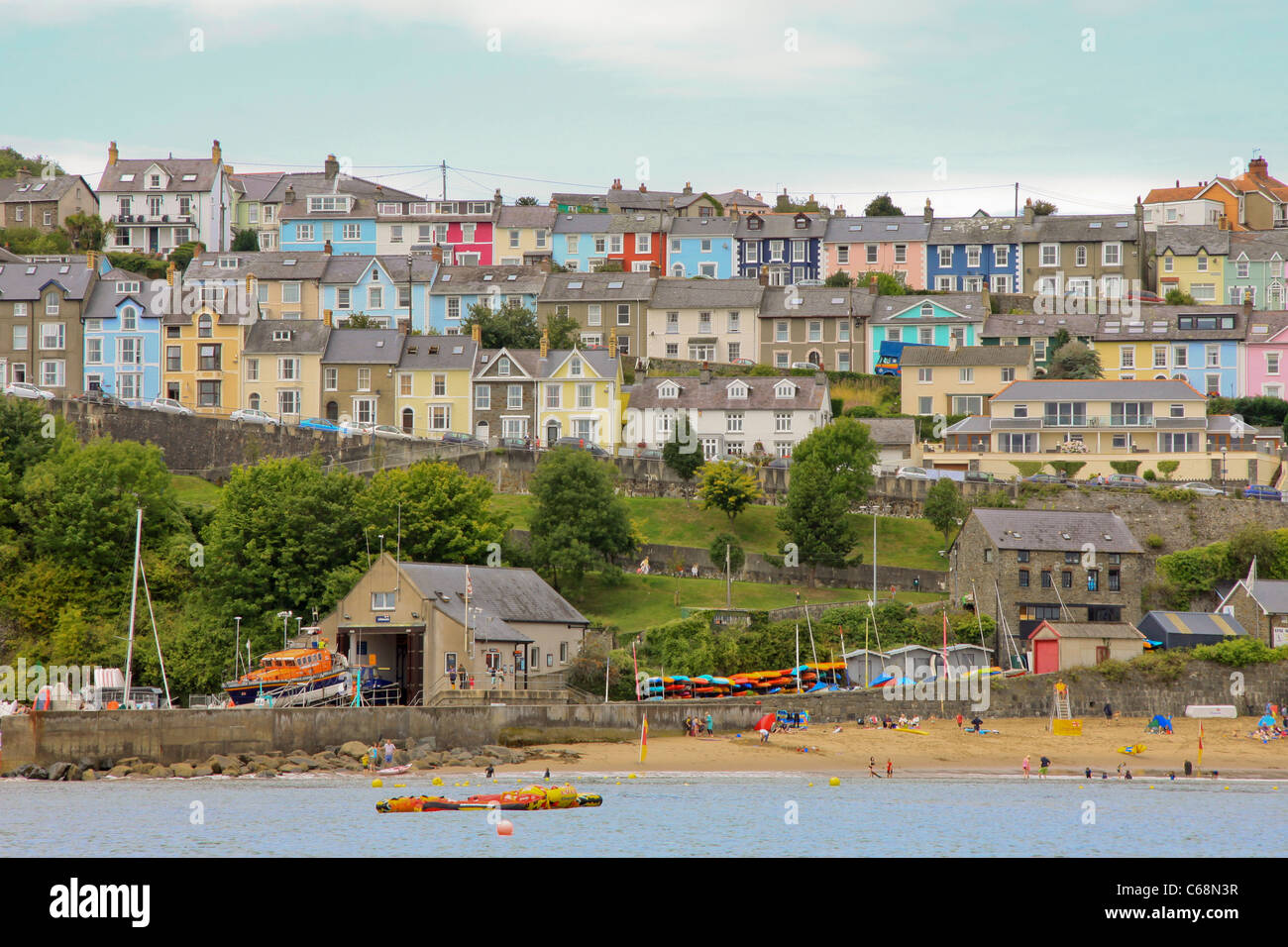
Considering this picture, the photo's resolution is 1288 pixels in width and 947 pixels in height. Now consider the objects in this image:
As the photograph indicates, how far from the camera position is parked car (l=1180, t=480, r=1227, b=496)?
69625 mm

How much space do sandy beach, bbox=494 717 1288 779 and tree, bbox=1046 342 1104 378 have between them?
3764cm

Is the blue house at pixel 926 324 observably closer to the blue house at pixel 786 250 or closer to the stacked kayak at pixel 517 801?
the blue house at pixel 786 250

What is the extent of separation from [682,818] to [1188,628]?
83.0ft

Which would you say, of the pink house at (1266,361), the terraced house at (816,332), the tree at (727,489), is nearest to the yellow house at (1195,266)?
the pink house at (1266,361)

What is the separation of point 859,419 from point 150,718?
46.5 metres

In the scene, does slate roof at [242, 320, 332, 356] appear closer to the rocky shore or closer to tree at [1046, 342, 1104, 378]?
tree at [1046, 342, 1104, 378]

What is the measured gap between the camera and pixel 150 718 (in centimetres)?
4838

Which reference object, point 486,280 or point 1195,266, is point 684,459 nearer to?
point 486,280

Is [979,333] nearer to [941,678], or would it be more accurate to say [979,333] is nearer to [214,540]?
[941,678]

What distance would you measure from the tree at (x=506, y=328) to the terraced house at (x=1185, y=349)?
3282 cm

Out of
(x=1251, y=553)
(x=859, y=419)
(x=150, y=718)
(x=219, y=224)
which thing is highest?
(x=219, y=224)

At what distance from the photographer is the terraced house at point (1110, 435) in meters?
77.2

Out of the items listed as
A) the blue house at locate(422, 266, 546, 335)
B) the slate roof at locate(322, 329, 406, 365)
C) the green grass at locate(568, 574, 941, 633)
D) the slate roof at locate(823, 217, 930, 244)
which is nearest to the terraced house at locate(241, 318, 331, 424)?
the slate roof at locate(322, 329, 406, 365)
